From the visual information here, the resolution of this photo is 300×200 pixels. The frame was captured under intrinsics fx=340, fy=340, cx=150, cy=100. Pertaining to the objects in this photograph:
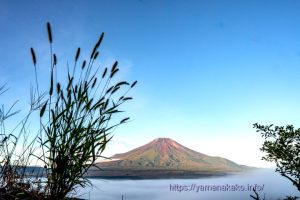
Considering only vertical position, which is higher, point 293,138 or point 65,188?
point 293,138

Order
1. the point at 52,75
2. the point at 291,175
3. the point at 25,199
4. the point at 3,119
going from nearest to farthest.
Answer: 1. the point at 25,199
2. the point at 52,75
3. the point at 3,119
4. the point at 291,175

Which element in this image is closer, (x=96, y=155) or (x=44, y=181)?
(x=44, y=181)

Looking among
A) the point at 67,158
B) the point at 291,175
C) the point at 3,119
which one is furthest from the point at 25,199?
the point at 291,175

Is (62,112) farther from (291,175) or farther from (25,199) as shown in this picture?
(291,175)

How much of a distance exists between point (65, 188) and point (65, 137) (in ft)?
1.96

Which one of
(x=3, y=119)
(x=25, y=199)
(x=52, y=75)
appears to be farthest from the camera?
(x=3, y=119)

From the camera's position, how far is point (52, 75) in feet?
14.0

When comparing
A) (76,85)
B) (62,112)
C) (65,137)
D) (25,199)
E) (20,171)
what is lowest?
(25,199)

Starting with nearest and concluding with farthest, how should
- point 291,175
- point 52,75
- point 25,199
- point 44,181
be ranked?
point 25,199 → point 44,181 → point 52,75 → point 291,175

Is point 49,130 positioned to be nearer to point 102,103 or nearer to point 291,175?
point 102,103

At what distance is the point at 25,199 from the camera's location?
372 cm

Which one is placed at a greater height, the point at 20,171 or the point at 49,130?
the point at 49,130

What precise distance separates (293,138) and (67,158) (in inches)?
539

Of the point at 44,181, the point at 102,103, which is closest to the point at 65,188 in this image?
the point at 44,181
